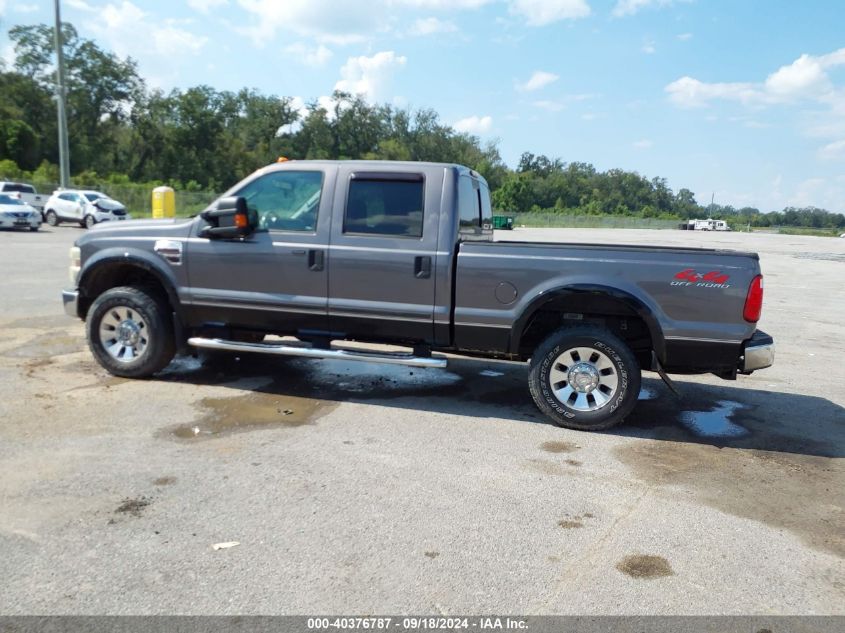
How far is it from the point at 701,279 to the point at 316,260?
3.11 meters

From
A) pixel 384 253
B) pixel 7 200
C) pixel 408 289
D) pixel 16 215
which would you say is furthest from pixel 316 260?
pixel 7 200

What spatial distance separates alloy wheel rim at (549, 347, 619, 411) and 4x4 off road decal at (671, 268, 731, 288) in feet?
2.68

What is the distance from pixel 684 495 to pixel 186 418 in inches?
146

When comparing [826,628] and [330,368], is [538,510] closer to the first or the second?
[826,628]

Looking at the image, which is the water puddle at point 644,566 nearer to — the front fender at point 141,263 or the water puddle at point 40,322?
the front fender at point 141,263

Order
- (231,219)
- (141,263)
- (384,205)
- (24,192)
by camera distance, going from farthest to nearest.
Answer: (24,192)
(141,263)
(231,219)
(384,205)

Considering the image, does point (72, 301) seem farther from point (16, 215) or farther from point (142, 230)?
point (16, 215)

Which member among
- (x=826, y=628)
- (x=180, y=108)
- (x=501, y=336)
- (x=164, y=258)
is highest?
(x=180, y=108)

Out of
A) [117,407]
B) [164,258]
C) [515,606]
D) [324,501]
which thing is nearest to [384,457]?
[324,501]

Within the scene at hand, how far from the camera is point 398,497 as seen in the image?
4.05 meters

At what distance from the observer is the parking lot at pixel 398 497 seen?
309 centimetres

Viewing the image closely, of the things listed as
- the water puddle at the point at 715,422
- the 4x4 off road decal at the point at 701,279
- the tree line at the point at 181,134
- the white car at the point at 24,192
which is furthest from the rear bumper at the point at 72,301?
the tree line at the point at 181,134

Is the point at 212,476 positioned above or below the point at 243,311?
below

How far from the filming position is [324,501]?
396cm
